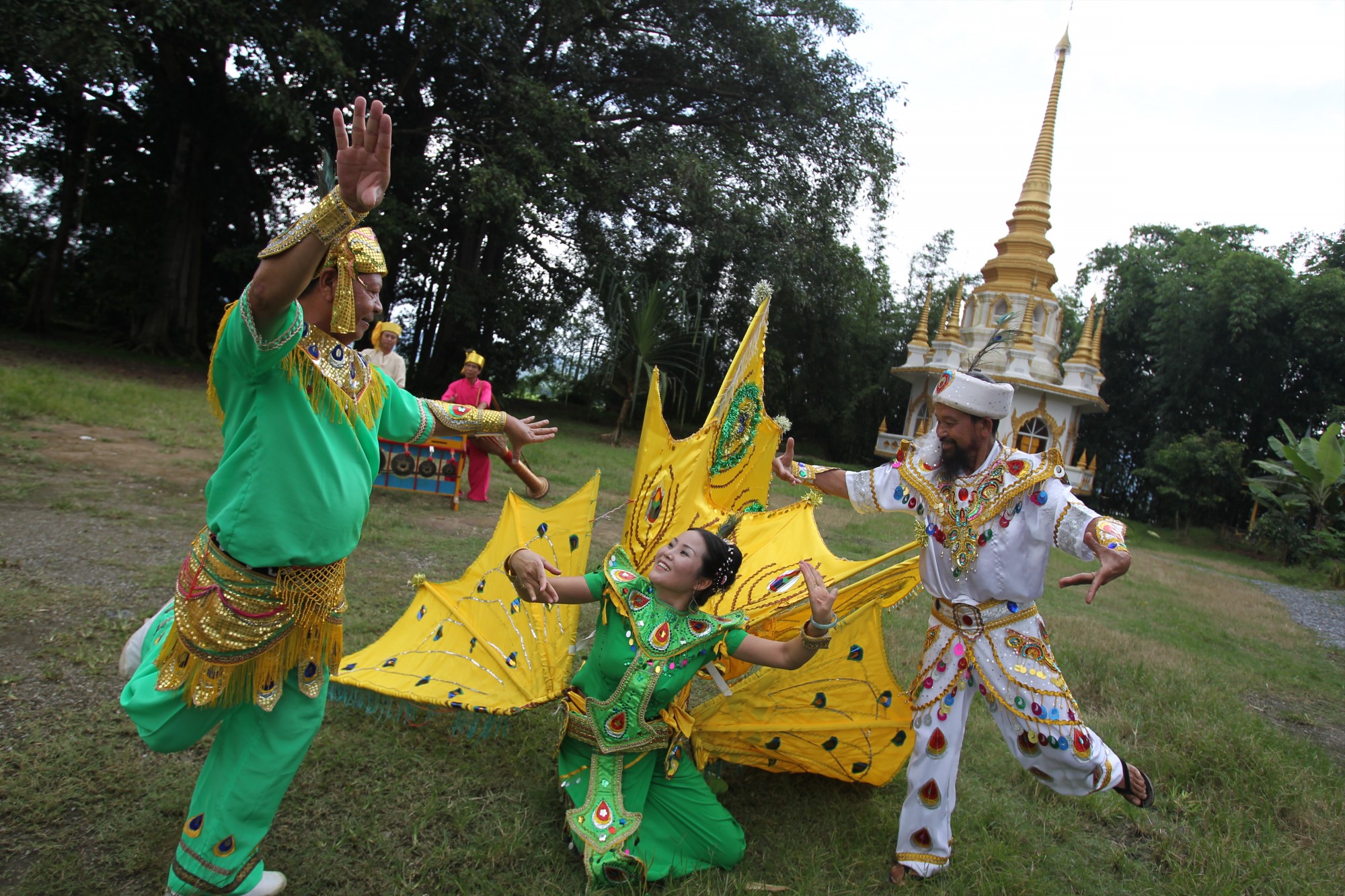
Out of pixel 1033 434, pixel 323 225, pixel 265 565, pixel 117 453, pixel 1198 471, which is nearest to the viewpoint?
pixel 323 225

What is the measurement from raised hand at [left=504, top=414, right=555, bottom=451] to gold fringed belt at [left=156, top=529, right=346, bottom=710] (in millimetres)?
731

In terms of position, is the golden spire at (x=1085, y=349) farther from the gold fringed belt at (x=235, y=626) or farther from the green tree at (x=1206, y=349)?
the gold fringed belt at (x=235, y=626)

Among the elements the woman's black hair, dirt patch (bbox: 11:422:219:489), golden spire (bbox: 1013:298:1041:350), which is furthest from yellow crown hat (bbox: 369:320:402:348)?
golden spire (bbox: 1013:298:1041:350)

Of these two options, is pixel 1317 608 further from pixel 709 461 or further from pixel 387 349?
pixel 387 349

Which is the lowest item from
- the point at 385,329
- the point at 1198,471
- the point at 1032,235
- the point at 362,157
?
the point at 1198,471

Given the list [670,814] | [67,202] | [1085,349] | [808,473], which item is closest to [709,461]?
[808,473]

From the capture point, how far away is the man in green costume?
189 centimetres

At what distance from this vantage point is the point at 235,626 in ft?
6.40

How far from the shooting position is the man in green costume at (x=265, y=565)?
1893 millimetres

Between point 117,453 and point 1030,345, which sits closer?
point 117,453

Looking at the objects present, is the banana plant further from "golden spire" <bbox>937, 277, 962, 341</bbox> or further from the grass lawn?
the grass lawn

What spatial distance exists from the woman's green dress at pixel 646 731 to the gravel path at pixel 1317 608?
8.44 meters

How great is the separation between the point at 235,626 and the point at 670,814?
63.2 inches

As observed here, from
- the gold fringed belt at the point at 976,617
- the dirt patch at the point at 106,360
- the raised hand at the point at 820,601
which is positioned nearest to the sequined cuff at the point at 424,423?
the raised hand at the point at 820,601
